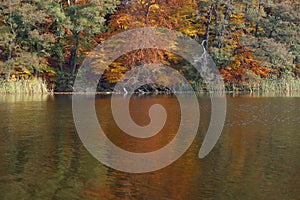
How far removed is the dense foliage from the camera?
43156 mm

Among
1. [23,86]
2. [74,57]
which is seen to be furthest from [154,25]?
[23,86]

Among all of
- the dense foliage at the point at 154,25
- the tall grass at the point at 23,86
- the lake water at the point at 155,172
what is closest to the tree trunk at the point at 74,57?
the dense foliage at the point at 154,25

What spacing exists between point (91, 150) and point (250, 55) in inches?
1485

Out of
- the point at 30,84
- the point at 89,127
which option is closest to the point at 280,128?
the point at 89,127

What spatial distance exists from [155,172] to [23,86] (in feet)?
102

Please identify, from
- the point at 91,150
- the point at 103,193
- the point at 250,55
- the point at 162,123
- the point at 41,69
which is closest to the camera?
the point at 103,193

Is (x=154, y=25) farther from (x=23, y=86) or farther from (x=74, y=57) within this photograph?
(x=23, y=86)

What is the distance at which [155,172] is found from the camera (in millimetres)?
12086

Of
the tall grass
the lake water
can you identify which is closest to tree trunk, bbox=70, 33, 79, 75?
the tall grass

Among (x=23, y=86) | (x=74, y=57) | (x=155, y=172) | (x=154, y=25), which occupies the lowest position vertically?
(x=155, y=172)

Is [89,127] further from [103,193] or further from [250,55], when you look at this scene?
[250,55]

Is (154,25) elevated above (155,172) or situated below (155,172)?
above

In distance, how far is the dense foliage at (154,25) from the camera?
43156 mm

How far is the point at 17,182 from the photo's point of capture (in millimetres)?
10930
